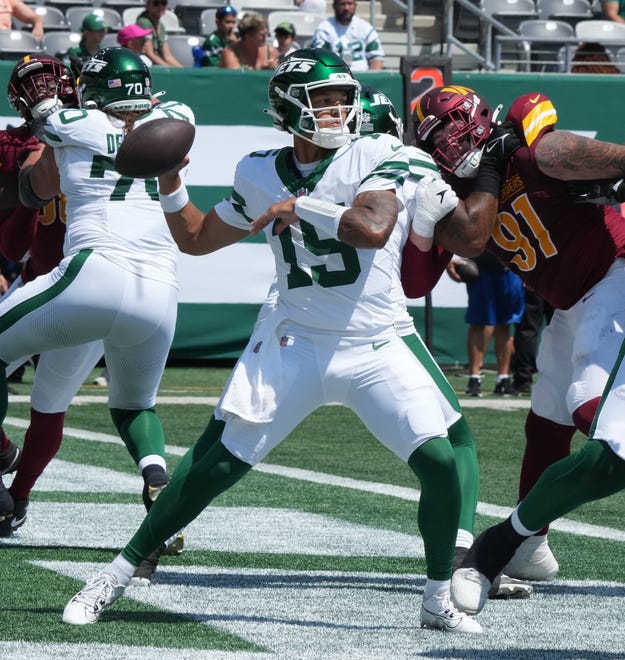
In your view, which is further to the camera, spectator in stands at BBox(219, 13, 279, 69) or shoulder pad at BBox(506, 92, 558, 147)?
spectator in stands at BBox(219, 13, 279, 69)

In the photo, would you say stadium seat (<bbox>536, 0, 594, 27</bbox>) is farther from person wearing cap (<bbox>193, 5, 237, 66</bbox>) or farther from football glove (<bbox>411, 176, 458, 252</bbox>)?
football glove (<bbox>411, 176, 458, 252</bbox>)

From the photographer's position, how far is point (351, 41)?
12.7 meters

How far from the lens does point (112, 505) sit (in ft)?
19.8

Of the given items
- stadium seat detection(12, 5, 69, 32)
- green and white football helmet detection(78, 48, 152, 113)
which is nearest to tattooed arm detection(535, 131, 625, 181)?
green and white football helmet detection(78, 48, 152, 113)

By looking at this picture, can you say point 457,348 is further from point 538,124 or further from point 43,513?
point 538,124

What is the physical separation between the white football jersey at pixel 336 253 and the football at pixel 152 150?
0.26 m

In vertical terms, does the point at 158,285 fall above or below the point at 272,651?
above

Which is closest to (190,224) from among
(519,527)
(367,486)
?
(519,527)

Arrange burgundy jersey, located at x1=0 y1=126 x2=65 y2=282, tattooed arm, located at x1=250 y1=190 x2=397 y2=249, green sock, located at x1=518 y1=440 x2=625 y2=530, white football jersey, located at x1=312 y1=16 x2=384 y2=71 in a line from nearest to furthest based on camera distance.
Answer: tattooed arm, located at x1=250 y1=190 x2=397 y2=249, green sock, located at x1=518 y1=440 x2=625 y2=530, burgundy jersey, located at x1=0 y1=126 x2=65 y2=282, white football jersey, located at x1=312 y1=16 x2=384 y2=71

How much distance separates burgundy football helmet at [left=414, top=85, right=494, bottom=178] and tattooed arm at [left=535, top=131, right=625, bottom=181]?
21 centimetres

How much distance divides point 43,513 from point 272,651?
2465 millimetres

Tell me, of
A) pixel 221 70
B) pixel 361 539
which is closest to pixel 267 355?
pixel 361 539

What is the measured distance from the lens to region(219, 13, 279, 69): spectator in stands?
39.8 feet

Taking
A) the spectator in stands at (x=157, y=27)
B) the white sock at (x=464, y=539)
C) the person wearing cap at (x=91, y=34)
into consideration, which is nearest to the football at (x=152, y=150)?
the white sock at (x=464, y=539)
